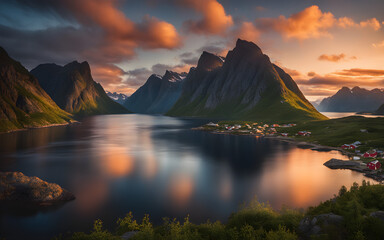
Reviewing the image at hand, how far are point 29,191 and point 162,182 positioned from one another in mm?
27570

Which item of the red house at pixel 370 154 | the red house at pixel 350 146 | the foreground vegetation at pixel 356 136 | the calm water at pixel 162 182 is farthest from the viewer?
the red house at pixel 350 146

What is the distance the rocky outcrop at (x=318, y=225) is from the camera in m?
23.0

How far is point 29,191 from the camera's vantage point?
42.8 m

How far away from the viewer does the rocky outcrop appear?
2300 cm

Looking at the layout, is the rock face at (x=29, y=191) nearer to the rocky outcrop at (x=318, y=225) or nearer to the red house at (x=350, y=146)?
the rocky outcrop at (x=318, y=225)

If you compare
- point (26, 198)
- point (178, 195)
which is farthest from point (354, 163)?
point (26, 198)

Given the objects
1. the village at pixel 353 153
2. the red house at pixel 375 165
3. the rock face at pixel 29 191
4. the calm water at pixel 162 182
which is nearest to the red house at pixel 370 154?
the village at pixel 353 153

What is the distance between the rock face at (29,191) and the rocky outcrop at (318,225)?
135 ft

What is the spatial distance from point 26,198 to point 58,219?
39.1ft

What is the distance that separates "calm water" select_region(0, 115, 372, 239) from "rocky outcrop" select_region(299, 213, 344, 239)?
15.1 m

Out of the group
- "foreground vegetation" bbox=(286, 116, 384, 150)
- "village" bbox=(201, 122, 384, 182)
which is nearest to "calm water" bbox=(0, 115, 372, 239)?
"village" bbox=(201, 122, 384, 182)

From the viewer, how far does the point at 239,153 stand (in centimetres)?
9744

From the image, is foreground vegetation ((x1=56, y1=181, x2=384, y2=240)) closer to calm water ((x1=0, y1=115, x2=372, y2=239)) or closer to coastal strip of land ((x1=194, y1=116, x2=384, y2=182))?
Result: calm water ((x1=0, y1=115, x2=372, y2=239))

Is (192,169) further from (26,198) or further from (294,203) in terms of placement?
(26,198)
